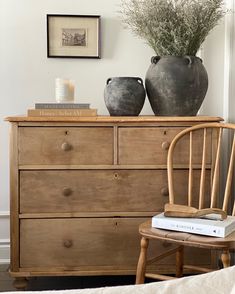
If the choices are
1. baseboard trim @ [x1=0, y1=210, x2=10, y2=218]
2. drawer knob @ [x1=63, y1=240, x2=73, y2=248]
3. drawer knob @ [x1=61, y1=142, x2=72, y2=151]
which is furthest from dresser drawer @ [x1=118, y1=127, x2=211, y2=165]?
baseboard trim @ [x1=0, y1=210, x2=10, y2=218]

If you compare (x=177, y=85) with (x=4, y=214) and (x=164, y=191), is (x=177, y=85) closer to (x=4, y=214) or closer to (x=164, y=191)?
(x=164, y=191)

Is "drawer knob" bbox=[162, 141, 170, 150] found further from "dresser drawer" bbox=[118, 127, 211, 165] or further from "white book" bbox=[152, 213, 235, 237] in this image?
"white book" bbox=[152, 213, 235, 237]

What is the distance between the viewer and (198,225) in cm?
186

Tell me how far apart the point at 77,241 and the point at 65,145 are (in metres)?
0.49

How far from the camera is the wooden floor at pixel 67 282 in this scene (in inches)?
98.7

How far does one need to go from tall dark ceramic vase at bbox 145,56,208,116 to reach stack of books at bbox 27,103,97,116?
364 mm

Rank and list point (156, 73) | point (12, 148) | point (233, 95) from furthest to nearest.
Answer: point (233, 95) → point (156, 73) → point (12, 148)

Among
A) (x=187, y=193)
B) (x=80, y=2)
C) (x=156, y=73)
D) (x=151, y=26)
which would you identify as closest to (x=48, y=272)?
(x=187, y=193)

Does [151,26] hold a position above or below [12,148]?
above

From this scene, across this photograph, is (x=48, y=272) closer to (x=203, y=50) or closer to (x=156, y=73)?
(x=156, y=73)

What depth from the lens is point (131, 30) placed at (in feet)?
9.06

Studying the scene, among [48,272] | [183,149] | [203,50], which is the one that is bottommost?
[48,272]

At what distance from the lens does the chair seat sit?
1.77 meters

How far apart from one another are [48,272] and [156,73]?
1.16 metres
